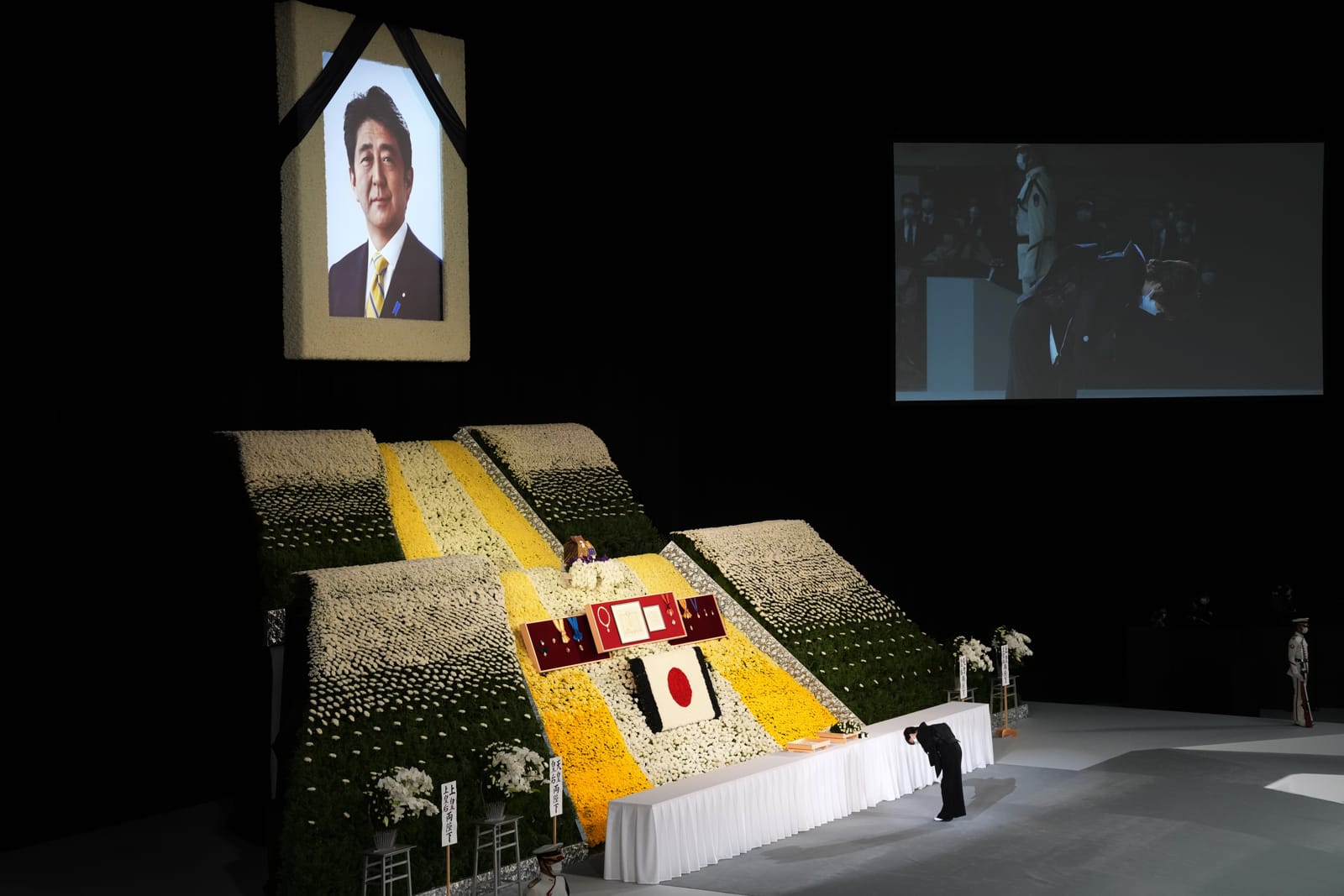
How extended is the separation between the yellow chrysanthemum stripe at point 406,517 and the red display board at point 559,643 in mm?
1364

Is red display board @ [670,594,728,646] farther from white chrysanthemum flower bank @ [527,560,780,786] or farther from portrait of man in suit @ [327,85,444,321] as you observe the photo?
portrait of man in suit @ [327,85,444,321]

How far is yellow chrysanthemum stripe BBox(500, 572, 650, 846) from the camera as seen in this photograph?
32.6 ft

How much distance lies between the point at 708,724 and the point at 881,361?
640 cm

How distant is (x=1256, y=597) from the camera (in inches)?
648

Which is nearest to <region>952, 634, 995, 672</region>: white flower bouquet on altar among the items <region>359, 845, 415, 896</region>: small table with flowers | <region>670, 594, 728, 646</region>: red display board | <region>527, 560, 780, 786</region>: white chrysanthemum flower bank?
<region>670, 594, 728, 646</region>: red display board

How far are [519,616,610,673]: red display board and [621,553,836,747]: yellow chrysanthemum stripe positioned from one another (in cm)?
131

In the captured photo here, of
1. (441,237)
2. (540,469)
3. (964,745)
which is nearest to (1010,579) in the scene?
(964,745)

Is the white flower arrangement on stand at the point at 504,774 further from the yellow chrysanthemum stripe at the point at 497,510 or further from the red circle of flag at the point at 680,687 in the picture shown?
the yellow chrysanthemum stripe at the point at 497,510

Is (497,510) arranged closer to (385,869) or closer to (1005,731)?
(385,869)

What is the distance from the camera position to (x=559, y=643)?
437 inches

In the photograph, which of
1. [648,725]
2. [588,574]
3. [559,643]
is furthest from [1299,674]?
[559,643]

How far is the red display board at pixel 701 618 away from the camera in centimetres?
1222

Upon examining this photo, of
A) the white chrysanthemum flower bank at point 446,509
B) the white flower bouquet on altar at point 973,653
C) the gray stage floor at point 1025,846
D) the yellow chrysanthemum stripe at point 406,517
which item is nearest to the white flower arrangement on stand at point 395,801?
the gray stage floor at point 1025,846

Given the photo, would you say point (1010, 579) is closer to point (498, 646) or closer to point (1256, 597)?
Result: point (1256, 597)
